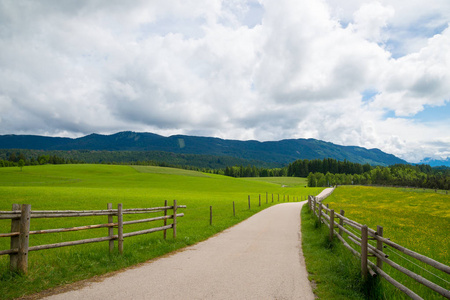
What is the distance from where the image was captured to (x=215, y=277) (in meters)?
8.09

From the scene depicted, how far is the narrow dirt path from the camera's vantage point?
677 centimetres

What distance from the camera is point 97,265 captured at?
898 centimetres

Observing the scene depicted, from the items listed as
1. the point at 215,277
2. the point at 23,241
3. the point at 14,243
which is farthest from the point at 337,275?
the point at 14,243

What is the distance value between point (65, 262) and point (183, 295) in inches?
182

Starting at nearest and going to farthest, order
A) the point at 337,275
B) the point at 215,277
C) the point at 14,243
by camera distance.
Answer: the point at 14,243, the point at 215,277, the point at 337,275

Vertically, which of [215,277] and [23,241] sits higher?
[23,241]

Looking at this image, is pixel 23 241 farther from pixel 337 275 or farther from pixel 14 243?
pixel 337 275

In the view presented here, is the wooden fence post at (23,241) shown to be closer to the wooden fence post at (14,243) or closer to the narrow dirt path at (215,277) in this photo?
the wooden fence post at (14,243)

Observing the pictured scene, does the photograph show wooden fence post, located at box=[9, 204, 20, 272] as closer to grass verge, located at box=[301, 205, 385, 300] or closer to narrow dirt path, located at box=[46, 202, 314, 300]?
narrow dirt path, located at box=[46, 202, 314, 300]

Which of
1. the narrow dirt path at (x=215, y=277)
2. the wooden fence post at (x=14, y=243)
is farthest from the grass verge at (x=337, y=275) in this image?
the wooden fence post at (x=14, y=243)

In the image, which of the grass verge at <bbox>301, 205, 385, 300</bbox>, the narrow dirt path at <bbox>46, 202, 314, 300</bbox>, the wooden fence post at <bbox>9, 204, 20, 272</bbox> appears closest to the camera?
the narrow dirt path at <bbox>46, 202, 314, 300</bbox>

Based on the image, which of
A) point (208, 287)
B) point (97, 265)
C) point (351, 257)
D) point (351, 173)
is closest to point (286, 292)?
point (208, 287)

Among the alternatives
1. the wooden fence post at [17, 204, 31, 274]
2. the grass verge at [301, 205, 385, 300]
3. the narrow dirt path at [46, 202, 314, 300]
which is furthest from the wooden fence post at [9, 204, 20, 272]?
the grass verge at [301, 205, 385, 300]

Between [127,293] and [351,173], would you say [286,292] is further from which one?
[351,173]
